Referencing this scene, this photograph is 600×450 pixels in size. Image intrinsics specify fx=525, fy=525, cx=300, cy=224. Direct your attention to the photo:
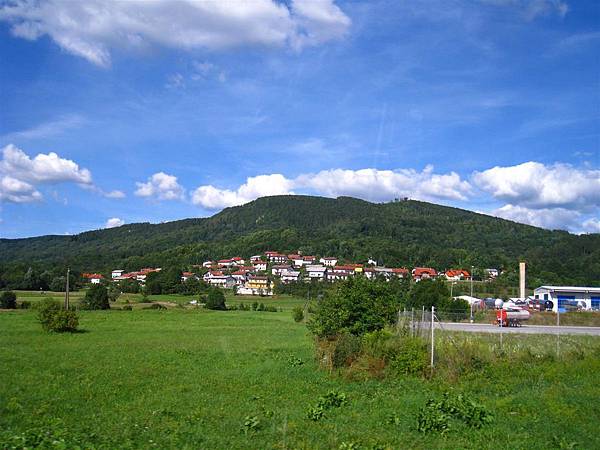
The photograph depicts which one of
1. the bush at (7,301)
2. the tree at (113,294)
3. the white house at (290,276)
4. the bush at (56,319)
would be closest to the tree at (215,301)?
the tree at (113,294)

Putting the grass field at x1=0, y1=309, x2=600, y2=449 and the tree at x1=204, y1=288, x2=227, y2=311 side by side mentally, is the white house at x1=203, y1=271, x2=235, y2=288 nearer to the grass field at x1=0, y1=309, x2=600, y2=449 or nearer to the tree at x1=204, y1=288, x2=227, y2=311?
the tree at x1=204, y1=288, x2=227, y2=311

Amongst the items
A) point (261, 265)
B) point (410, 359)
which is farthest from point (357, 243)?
point (410, 359)

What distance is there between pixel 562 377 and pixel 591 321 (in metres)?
25.8

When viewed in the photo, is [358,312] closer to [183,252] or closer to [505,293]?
[505,293]

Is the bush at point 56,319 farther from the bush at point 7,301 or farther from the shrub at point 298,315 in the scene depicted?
the bush at point 7,301

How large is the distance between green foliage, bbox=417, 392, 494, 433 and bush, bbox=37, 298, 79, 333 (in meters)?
29.2

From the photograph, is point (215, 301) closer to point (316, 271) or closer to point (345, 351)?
point (345, 351)

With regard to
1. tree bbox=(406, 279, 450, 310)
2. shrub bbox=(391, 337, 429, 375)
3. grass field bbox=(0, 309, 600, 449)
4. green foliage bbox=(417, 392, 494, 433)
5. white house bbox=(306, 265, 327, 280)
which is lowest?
grass field bbox=(0, 309, 600, 449)

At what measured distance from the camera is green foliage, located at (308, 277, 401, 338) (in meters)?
20.2

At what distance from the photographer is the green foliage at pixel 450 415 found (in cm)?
999

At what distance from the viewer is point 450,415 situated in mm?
10617

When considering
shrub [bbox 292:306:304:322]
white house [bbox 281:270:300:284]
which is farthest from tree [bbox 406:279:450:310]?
white house [bbox 281:270:300:284]

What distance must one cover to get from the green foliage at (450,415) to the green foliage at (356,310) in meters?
8.95

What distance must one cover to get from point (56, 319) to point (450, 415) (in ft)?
98.0
